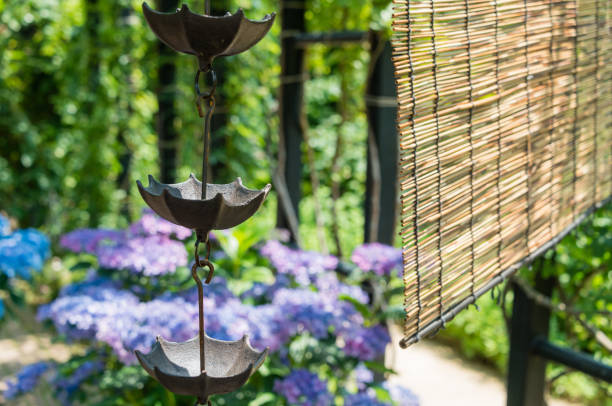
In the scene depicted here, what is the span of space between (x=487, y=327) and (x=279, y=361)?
234cm

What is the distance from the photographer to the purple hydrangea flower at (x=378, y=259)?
68.9 inches

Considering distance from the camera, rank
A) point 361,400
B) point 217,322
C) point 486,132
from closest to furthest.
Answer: point 486,132 → point 217,322 → point 361,400

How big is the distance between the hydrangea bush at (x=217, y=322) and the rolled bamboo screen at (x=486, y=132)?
62 centimetres

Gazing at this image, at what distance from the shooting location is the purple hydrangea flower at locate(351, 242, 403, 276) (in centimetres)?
175

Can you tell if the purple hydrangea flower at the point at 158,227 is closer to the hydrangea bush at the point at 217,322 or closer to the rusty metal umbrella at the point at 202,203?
the hydrangea bush at the point at 217,322

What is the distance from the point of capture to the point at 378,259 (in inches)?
69.4

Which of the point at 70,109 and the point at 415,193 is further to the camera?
the point at 70,109

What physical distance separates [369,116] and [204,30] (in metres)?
1.52

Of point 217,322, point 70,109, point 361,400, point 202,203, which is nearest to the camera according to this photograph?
point 202,203

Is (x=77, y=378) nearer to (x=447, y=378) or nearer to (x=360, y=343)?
(x=360, y=343)

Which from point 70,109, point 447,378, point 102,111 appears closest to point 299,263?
point 447,378

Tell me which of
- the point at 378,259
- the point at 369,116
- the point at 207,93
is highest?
the point at 207,93

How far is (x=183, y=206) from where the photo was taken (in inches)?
26.8

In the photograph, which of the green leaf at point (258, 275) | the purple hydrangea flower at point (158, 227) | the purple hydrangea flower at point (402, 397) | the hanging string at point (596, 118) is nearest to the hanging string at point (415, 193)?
the hanging string at point (596, 118)
